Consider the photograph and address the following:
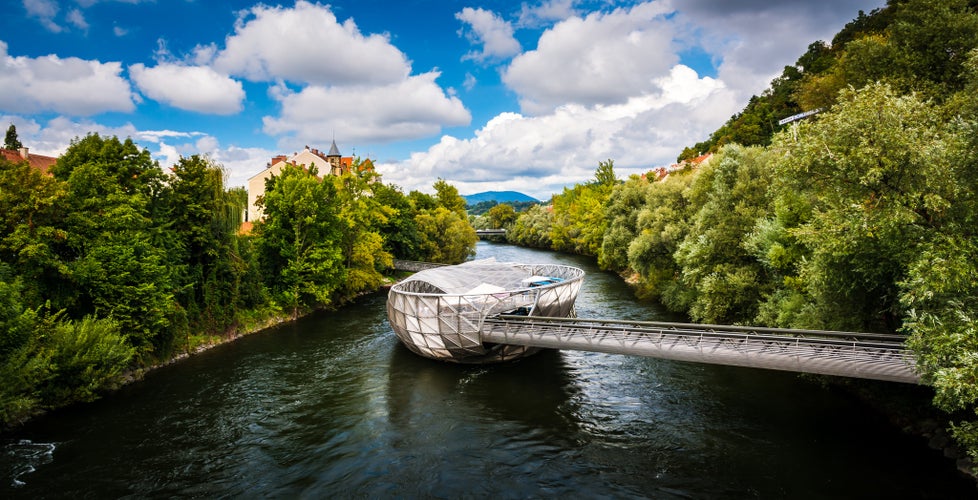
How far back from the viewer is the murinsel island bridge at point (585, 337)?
14930mm

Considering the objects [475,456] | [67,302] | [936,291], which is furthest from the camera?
[67,302]

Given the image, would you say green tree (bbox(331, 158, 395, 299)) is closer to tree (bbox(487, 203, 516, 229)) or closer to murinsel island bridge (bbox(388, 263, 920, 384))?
murinsel island bridge (bbox(388, 263, 920, 384))

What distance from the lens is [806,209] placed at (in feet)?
75.1

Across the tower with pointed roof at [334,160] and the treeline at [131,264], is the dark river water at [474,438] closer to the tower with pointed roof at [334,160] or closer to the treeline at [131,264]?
the treeline at [131,264]

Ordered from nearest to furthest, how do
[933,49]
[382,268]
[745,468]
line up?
1. [745,468]
2. [933,49]
3. [382,268]

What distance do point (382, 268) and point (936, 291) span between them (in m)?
48.5

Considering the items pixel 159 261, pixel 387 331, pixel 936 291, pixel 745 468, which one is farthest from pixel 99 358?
pixel 936 291

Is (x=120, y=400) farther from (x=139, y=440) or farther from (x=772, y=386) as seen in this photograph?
(x=772, y=386)

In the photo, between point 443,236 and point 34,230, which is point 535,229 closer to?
point 443,236

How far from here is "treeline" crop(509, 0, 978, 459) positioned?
11539mm

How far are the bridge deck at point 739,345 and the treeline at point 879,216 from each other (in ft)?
4.83

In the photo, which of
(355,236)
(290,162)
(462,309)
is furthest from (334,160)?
(462,309)

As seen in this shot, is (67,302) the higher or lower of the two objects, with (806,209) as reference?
lower

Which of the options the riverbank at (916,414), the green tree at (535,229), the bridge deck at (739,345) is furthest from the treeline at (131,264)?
the green tree at (535,229)
